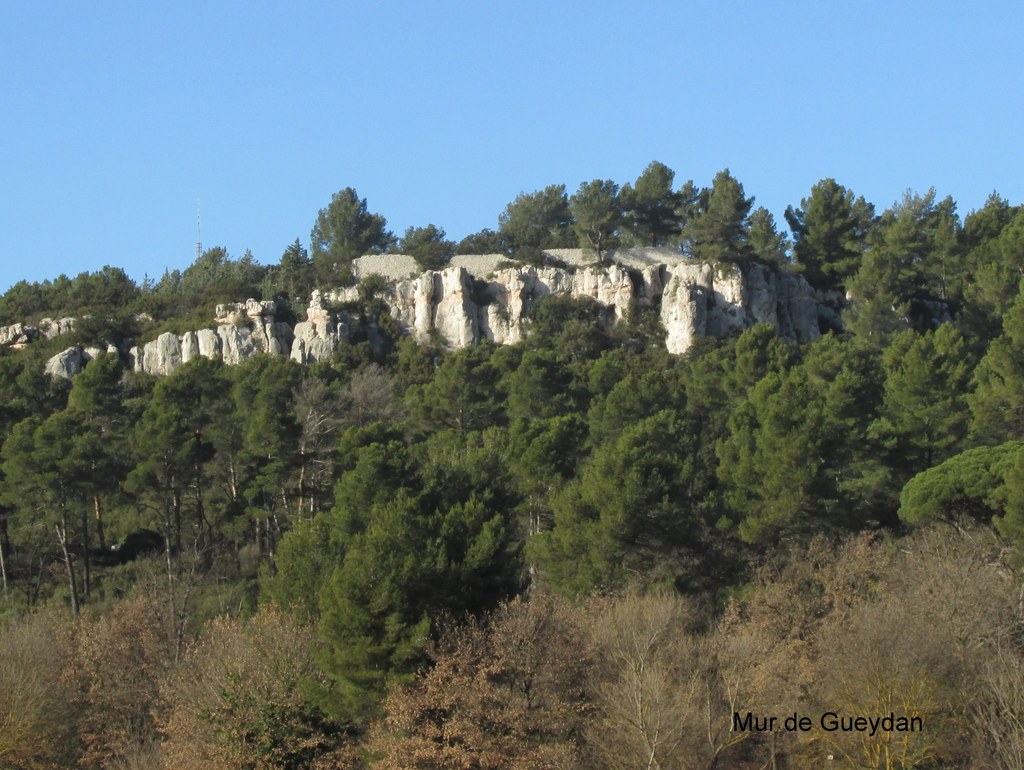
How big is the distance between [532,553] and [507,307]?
33176 mm

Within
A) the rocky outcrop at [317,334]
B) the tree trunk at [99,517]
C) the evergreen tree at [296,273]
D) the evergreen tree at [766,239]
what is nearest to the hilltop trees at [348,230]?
the evergreen tree at [296,273]

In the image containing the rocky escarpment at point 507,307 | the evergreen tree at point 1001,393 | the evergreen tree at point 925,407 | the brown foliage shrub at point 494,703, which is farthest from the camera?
the rocky escarpment at point 507,307

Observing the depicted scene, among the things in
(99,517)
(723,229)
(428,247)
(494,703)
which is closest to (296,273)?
(428,247)

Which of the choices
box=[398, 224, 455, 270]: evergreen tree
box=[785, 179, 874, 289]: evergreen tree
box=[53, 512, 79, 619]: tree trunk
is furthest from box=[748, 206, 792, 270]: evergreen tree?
box=[53, 512, 79, 619]: tree trunk

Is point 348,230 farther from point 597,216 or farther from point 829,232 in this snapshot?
point 829,232

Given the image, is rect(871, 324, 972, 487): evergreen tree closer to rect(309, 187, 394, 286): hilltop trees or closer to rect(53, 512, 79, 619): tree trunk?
rect(53, 512, 79, 619): tree trunk

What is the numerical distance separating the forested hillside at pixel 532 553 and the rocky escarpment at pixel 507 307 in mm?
1857

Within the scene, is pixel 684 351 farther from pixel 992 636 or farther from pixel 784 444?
pixel 992 636

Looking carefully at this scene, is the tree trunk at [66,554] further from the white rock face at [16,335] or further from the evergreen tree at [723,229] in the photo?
the evergreen tree at [723,229]

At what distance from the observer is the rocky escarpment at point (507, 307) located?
5988cm

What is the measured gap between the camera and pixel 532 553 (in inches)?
1241

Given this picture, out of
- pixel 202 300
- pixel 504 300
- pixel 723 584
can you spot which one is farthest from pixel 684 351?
pixel 723 584

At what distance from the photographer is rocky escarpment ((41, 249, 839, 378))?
59875 millimetres

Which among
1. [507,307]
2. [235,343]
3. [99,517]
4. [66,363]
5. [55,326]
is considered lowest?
[99,517]
